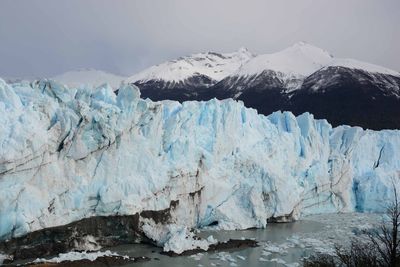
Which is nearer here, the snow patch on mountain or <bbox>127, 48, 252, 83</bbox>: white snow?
the snow patch on mountain

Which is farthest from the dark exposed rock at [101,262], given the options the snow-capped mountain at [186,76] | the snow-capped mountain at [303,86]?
the snow-capped mountain at [186,76]

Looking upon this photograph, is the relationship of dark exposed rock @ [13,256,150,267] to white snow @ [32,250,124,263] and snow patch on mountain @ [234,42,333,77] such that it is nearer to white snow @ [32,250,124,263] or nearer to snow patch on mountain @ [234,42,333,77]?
white snow @ [32,250,124,263]

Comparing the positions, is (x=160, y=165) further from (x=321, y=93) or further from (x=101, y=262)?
(x=321, y=93)

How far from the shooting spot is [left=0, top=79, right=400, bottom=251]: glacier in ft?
49.9

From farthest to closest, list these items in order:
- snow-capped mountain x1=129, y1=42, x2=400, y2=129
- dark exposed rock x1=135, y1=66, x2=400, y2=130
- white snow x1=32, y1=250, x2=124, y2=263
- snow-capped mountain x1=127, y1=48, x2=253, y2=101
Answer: snow-capped mountain x1=127, y1=48, x2=253, y2=101, snow-capped mountain x1=129, y1=42, x2=400, y2=129, dark exposed rock x1=135, y1=66, x2=400, y2=130, white snow x1=32, y1=250, x2=124, y2=263

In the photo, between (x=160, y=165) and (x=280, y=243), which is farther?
(x=160, y=165)

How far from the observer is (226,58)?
11000cm

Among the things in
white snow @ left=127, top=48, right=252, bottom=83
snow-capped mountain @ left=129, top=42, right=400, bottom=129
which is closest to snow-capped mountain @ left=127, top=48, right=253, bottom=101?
white snow @ left=127, top=48, right=252, bottom=83

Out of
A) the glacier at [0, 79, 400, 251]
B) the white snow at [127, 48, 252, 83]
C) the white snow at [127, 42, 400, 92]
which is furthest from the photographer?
the white snow at [127, 48, 252, 83]

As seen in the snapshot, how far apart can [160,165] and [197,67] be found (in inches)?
3105

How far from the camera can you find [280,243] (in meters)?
18.0

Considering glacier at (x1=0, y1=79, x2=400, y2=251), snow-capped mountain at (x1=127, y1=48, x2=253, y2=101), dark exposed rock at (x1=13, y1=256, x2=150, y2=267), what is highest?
snow-capped mountain at (x1=127, y1=48, x2=253, y2=101)

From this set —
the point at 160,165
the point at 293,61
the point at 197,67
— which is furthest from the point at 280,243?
the point at 197,67

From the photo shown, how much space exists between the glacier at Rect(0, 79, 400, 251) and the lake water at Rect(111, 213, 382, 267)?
0.81 meters
